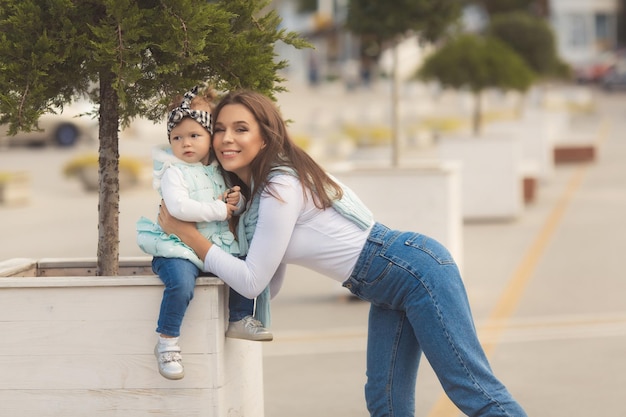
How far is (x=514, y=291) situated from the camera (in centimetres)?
967

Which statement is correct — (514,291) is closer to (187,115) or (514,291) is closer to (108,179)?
(108,179)

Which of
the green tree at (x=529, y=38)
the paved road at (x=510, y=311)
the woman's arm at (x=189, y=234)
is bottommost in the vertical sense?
the paved road at (x=510, y=311)

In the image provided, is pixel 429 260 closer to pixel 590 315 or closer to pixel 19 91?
pixel 19 91

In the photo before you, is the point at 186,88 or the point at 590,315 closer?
the point at 186,88

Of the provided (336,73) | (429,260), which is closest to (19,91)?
(429,260)

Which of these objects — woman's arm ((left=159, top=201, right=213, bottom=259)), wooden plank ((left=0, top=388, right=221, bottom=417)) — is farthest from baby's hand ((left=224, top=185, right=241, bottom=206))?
wooden plank ((left=0, top=388, right=221, bottom=417))

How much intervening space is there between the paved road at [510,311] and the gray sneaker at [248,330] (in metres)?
1.66

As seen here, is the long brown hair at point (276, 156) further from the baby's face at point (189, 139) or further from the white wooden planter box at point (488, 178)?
the white wooden planter box at point (488, 178)

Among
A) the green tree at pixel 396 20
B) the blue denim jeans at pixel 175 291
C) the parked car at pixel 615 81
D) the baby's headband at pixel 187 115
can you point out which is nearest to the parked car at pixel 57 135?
the green tree at pixel 396 20

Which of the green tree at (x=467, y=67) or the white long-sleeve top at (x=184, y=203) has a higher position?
the green tree at (x=467, y=67)

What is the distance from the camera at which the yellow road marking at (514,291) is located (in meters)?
6.10

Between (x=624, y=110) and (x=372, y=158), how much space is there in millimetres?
31263

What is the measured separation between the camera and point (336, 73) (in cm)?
6700

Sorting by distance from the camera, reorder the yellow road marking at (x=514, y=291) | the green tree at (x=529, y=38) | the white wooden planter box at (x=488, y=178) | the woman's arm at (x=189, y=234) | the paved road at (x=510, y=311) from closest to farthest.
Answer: the woman's arm at (x=189, y=234) < the yellow road marking at (x=514, y=291) < the paved road at (x=510, y=311) < the white wooden planter box at (x=488, y=178) < the green tree at (x=529, y=38)
